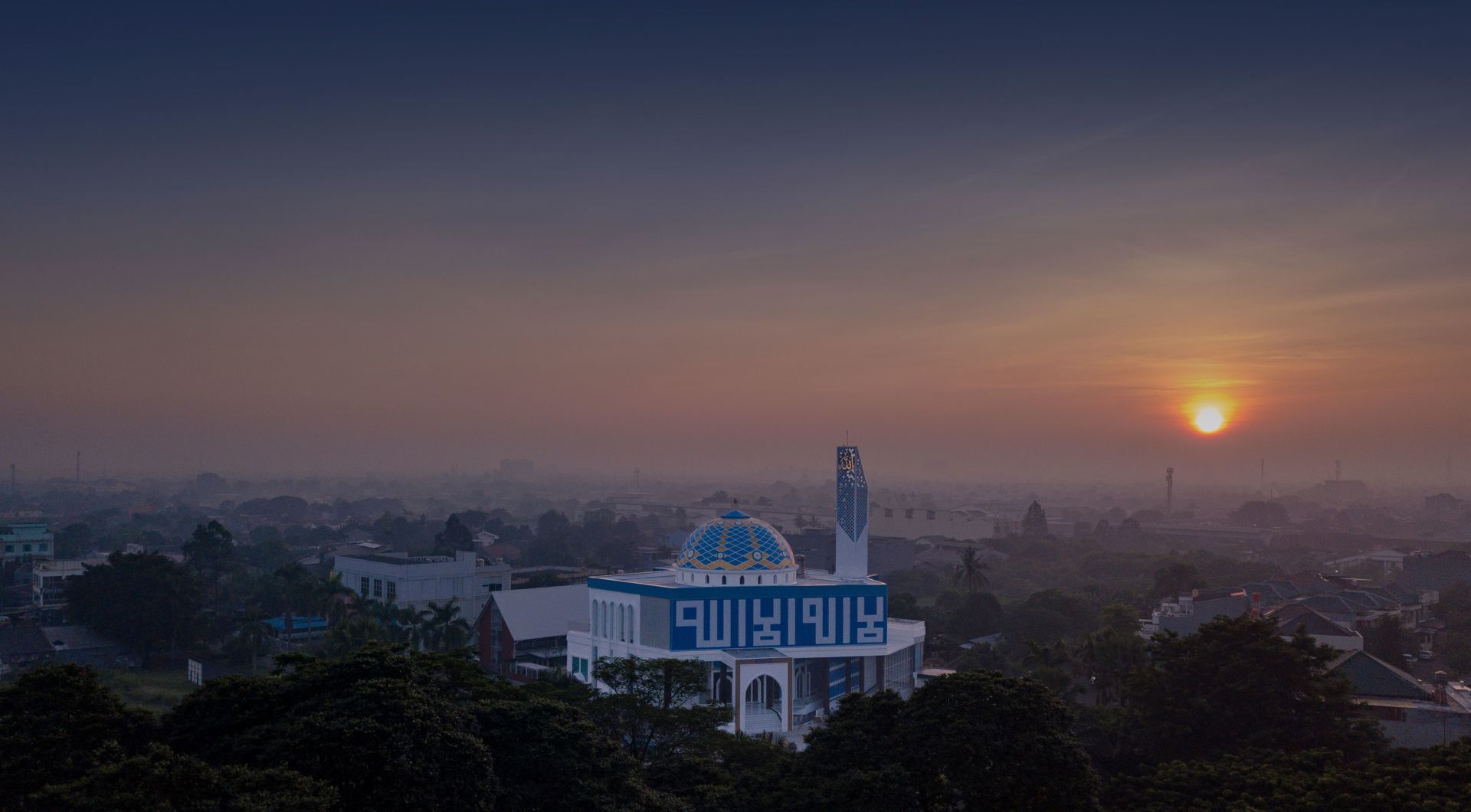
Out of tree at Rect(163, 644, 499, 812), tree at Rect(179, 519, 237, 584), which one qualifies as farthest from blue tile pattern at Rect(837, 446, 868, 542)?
tree at Rect(179, 519, 237, 584)

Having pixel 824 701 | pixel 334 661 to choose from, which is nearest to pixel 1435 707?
pixel 824 701

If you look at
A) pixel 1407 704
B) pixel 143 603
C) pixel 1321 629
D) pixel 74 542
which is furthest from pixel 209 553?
pixel 1407 704

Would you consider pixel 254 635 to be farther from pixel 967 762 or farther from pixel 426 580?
pixel 967 762

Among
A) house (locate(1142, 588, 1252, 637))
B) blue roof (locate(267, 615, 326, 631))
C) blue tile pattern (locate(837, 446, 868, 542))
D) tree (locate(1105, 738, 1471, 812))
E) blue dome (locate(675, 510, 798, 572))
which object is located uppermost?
blue tile pattern (locate(837, 446, 868, 542))

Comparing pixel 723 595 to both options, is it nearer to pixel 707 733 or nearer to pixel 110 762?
pixel 707 733

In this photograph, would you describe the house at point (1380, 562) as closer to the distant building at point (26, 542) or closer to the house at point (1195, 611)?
the house at point (1195, 611)

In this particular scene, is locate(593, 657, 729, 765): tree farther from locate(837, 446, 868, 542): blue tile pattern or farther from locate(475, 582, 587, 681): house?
locate(475, 582, 587, 681): house
